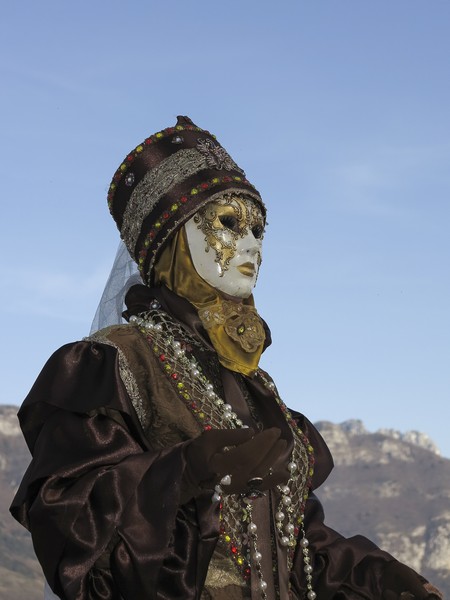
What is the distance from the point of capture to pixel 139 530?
4238 mm

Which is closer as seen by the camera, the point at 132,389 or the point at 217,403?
the point at 132,389

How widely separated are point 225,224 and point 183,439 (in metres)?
0.97

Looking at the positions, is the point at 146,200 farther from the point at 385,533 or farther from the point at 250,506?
the point at 385,533

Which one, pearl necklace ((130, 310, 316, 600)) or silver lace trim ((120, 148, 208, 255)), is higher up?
silver lace trim ((120, 148, 208, 255))

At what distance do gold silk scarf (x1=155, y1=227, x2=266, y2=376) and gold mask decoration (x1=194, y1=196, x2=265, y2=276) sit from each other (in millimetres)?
117

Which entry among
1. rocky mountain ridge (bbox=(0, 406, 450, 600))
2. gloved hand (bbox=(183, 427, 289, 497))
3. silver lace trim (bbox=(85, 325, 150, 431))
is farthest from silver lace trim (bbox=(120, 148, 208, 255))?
rocky mountain ridge (bbox=(0, 406, 450, 600))

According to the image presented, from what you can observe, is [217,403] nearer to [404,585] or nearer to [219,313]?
[219,313]

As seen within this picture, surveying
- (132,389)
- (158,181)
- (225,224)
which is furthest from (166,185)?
(132,389)

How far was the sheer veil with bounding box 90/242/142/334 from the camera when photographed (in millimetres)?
5859

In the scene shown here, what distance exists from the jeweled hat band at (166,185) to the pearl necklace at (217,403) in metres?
0.28

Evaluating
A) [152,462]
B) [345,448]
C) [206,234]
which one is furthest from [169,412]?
[345,448]

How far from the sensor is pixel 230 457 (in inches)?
163

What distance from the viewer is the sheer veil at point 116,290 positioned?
5.86 meters

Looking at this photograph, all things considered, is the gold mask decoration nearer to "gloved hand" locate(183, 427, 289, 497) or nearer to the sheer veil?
the sheer veil
